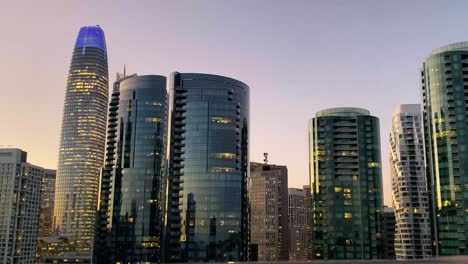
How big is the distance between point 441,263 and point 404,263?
22.6ft

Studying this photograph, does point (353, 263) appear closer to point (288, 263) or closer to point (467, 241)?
point (288, 263)

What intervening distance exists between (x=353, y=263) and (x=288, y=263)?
474 inches

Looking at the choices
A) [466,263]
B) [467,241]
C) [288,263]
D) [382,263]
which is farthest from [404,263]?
[467,241]

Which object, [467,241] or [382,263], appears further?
[467,241]

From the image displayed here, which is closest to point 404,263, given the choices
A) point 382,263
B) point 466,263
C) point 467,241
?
point 382,263

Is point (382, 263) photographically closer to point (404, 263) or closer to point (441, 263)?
point (404, 263)

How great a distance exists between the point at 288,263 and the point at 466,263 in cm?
3262

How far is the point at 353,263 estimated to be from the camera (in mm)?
94812

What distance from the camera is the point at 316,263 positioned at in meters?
94.3

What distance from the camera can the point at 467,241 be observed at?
200 m

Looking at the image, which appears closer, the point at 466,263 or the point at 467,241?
the point at 466,263

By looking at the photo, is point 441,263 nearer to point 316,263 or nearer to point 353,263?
point 353,263

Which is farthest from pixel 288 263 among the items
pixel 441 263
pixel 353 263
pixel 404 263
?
pixel 441 263

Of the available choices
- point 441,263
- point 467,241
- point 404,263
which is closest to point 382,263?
point 404,263
